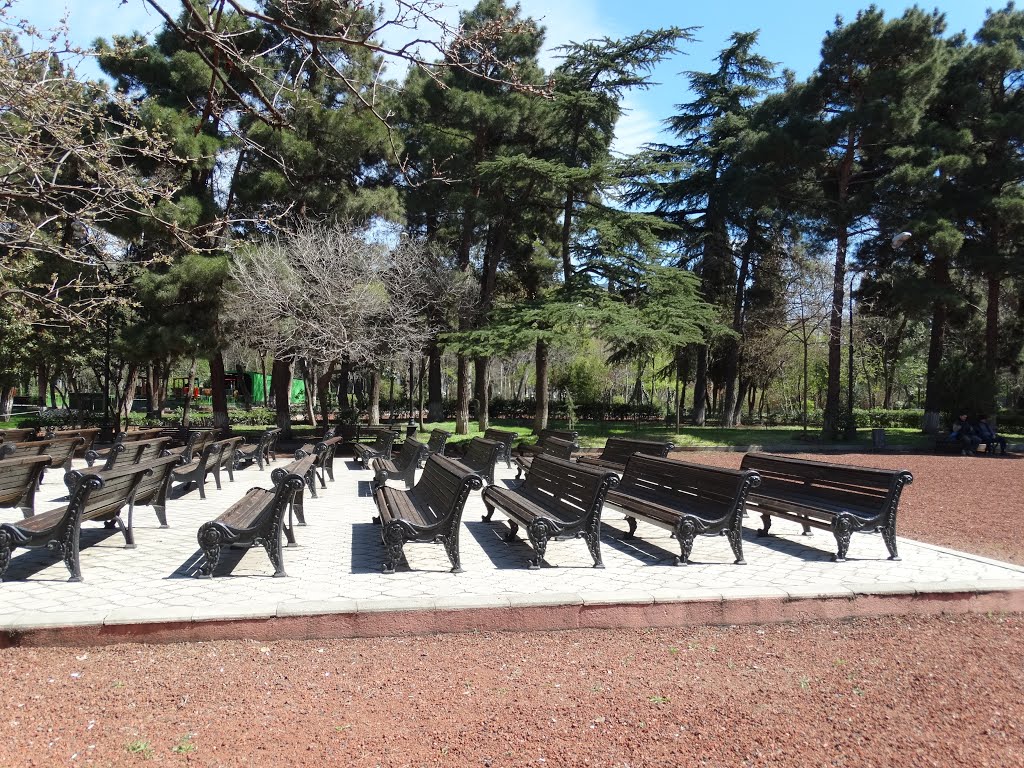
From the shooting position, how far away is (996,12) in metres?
28.4

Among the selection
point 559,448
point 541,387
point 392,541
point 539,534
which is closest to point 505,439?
point 559,448

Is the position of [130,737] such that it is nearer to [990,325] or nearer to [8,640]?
[8,640]

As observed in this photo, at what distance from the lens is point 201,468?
10344 millimetres

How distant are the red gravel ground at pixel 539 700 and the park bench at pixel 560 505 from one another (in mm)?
1514

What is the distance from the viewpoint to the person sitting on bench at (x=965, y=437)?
68.4 feet

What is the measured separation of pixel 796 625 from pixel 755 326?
107 ft

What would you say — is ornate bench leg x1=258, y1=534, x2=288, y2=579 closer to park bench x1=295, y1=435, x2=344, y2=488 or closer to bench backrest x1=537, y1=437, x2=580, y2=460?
bench backrest x1=537, y1=437, x2=580, y2=460

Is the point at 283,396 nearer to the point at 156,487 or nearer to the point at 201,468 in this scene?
the point at 201,468

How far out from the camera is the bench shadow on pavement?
554 cm

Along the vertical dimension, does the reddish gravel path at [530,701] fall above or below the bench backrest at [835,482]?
below

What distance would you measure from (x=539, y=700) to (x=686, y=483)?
4.20 metres

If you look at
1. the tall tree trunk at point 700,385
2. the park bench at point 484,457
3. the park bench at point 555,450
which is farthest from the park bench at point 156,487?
the tall tree trunk at point 700,385

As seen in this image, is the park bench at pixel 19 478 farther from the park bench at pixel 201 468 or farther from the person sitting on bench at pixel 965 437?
the person sitting on bench at pixel 965 437

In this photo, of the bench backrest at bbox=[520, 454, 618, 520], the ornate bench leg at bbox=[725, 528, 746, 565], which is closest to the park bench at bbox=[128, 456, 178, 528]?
the bench backrest at bbox=[520, 454, 618, 520]
